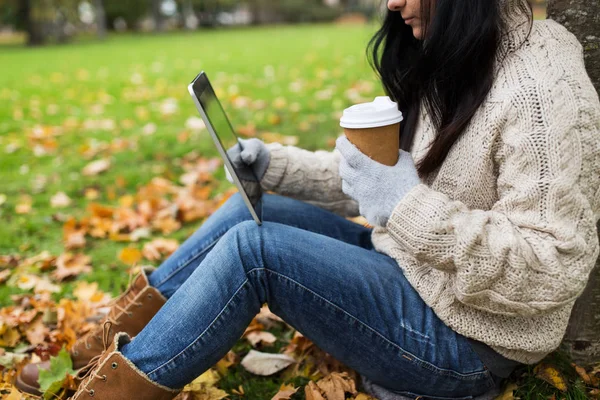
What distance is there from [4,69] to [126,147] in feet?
26.3

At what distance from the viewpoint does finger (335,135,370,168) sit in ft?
4.72

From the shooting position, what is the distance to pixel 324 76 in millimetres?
7008

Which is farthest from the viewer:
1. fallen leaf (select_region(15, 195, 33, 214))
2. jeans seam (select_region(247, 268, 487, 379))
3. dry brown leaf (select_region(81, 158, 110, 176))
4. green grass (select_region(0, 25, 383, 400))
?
dry brown leaf (select_region(81, 158, 110, 176))

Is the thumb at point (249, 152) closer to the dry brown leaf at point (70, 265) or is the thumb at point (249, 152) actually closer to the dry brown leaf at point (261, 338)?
the dry brown leaf at point (261, 338)

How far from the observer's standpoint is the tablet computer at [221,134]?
1.53 m

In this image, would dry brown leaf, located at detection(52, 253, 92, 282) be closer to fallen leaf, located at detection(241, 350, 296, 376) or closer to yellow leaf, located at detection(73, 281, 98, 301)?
yellow leaf, located at detection(73, 281, 98, 301)

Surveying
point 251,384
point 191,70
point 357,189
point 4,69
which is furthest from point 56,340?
point 4,69

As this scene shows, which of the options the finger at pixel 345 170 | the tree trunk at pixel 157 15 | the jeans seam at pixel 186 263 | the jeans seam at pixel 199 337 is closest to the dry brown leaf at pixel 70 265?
the jeans seam at pixel 186 263

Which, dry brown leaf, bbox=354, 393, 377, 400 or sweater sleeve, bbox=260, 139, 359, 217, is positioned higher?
sweater sleeve, bbox=260, 139, 359, 217

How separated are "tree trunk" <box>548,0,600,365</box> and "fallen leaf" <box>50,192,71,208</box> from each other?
2.91 metres

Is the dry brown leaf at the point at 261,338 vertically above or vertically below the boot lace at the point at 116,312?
below

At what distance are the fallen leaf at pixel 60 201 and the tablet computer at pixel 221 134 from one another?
1996 millimetres

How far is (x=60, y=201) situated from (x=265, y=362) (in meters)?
2.15

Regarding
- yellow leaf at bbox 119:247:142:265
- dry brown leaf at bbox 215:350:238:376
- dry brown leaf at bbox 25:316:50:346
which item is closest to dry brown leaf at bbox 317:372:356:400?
dry brown leaf at bbox 215:350:238:376
